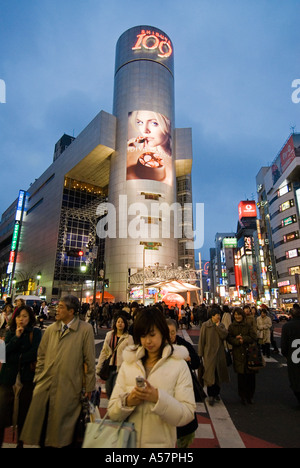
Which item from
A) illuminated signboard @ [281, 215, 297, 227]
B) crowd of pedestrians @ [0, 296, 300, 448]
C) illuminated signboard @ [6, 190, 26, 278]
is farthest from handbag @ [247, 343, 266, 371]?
illuminated signboard @ [6, 190, 26, 278]

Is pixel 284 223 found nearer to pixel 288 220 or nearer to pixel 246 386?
pixel 288 220

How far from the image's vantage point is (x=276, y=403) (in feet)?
18.5

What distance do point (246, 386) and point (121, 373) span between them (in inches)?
187

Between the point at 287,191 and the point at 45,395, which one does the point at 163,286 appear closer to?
the point at 45,395

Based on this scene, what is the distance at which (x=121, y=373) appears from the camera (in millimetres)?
2084

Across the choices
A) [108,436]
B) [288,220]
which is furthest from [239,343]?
[288,220]

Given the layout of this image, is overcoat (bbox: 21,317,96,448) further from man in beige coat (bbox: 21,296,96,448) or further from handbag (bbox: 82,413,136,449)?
handbag (bbox: 82,413,136,449)

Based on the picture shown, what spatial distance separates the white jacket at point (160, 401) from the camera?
1.84 m

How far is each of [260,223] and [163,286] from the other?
53124 millimetres

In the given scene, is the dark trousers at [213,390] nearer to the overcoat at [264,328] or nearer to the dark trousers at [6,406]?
the dark trousers at [6,406]

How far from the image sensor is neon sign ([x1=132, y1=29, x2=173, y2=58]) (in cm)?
5056

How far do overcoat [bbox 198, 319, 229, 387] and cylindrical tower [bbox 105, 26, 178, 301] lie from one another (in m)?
34.9

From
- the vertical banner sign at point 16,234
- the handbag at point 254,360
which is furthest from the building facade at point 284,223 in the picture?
the vertical banner sign at point 16,234
